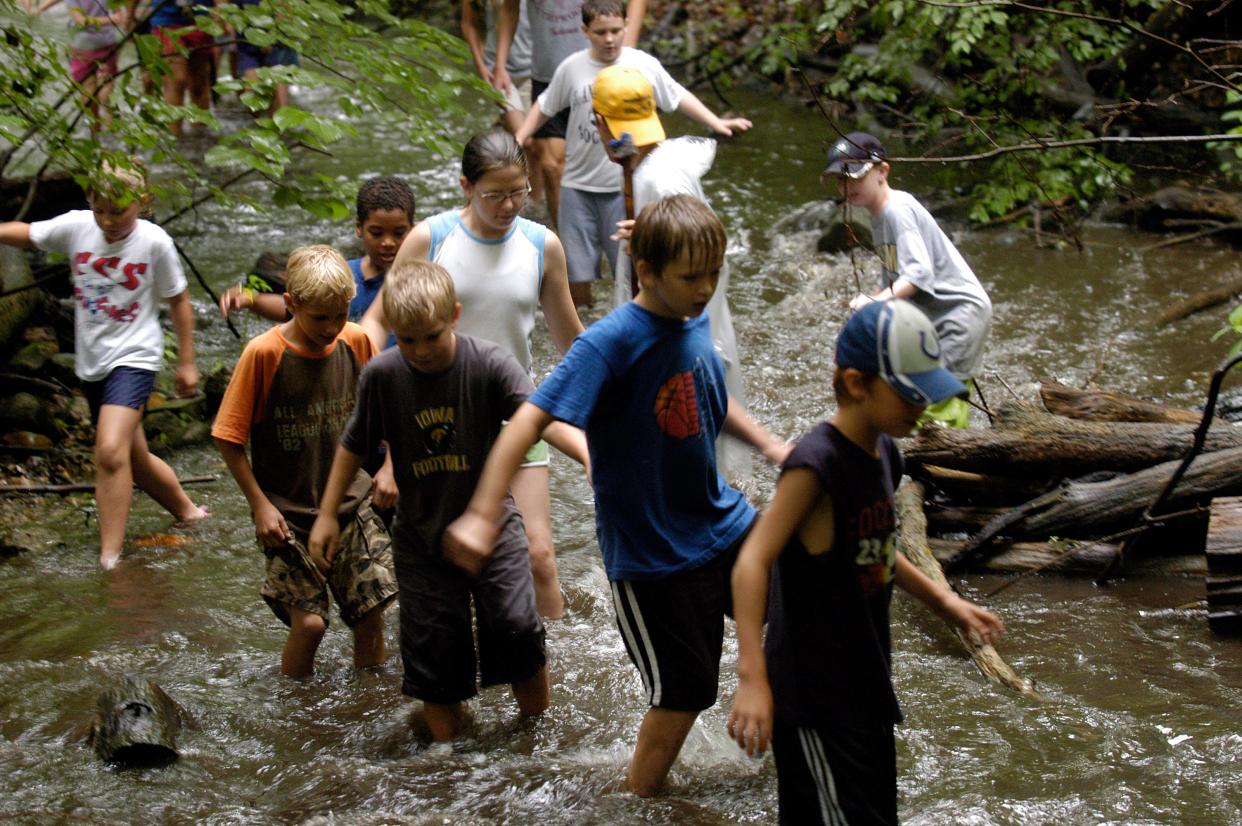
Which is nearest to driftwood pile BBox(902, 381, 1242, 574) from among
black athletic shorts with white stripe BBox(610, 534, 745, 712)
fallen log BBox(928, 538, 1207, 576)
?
fallen log BBox(928, 538, 1207, 576)

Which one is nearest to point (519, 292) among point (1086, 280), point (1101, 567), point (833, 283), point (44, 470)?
point (1101, 567)

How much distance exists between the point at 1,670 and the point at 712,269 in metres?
3.33

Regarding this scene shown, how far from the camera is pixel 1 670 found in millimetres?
5094

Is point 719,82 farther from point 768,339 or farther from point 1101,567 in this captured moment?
point 1101,567

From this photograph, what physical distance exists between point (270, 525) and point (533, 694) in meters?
1.09

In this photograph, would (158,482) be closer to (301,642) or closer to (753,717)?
(301,642)

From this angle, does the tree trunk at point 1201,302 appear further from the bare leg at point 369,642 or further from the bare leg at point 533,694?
the bare leg at point 369,642

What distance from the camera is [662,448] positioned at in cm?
371

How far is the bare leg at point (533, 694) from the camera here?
4566 millimetres

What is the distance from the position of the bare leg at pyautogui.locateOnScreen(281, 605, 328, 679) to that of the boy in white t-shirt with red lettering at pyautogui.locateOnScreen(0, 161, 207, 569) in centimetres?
164

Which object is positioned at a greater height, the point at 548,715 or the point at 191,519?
the point at 548,715

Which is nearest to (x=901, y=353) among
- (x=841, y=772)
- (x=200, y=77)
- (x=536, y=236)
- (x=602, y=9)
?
(x=841, y=772)

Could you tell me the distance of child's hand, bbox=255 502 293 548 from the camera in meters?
4.61

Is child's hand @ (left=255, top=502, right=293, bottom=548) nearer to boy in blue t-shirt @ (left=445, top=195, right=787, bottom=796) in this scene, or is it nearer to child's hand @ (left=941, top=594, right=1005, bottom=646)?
boy in blue t-shirt @ (left=445, top=195, right=787, bottom=796)
